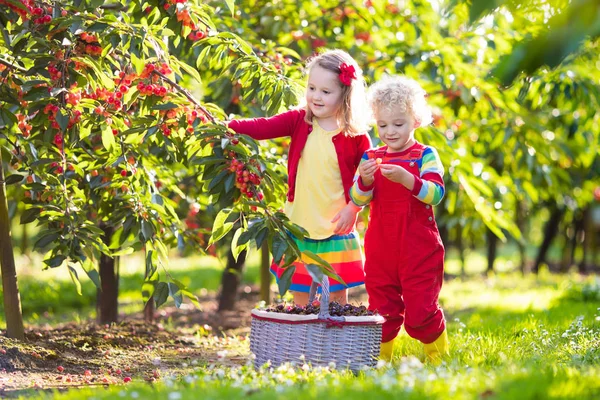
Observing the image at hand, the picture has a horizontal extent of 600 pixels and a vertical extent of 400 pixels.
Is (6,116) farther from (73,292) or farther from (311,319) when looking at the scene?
(73,292)

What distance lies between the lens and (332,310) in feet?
11.4

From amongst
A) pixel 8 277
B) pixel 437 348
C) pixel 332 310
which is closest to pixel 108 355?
pixel 8 277

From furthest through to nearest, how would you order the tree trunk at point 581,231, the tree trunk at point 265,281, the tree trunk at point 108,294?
1. the tree trunk at point 581,231
2. the tree trunk at point 265,281
3. the tree trunk at point 108,294

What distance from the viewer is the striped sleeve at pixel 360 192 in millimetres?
3537

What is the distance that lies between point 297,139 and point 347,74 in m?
0.42

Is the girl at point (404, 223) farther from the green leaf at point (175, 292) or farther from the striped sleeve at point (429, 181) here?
the green leaf at point (175, 292)

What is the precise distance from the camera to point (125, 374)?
3672 mm

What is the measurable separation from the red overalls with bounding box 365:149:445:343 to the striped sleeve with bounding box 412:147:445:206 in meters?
0.05

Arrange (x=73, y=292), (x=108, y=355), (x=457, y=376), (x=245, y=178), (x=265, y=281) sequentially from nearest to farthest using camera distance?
(x=457, y=376) < (x=245, y=178) < (x=108, y=355) < (x=265, y=281) < (x=73, y=292)

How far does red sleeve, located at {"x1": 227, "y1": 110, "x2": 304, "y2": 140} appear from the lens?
365 centimetres

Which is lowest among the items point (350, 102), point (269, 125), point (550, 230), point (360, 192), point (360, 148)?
point (550, 230)

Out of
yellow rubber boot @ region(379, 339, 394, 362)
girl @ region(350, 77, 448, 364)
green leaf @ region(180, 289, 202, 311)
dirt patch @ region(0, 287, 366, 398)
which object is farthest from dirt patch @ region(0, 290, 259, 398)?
girl @ region(350, 77, 448, 364)

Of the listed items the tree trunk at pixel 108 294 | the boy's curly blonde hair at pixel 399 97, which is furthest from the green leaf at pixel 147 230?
the tree trunk at pixel 108 294

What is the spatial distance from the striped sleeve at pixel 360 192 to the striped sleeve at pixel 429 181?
0.73 ft
